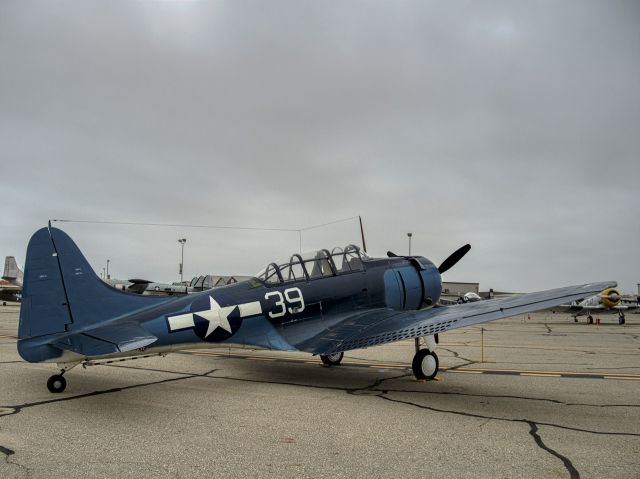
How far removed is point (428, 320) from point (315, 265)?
8.76 feet

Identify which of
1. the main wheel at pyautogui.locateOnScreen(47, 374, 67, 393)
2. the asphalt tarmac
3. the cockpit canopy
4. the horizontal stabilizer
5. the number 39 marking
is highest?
the cockpit canopy

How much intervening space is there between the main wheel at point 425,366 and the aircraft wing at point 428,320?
0.73 m

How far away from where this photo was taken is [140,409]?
655cm

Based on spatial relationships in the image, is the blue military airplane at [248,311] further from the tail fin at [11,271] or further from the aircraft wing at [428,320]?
the tail fin at [11,271]

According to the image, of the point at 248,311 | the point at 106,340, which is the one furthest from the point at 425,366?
the point at 106,340

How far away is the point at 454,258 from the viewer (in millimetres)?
12492

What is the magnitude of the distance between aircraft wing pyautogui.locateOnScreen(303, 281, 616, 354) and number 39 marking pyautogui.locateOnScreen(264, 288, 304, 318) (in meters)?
0.74

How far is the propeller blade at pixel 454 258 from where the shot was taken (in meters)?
12.3

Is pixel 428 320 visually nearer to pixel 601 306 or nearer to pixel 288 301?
pixel 288 301

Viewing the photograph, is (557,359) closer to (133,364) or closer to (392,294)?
(392,294)

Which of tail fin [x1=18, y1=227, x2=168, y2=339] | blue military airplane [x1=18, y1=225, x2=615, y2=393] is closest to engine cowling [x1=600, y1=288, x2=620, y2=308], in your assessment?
blue military airplane [x1=18, y1=225, x2=615, y2=393]

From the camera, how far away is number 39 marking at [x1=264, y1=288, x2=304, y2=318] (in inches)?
357

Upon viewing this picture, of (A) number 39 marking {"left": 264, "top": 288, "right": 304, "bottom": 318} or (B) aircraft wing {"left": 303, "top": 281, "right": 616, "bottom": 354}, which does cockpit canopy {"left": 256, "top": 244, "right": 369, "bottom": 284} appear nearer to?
(A) number 39 marking {"left": 264, "top": 288, "right": 304, "bottom": 318}

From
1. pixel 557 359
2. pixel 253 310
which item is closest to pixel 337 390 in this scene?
pixel 253 310
